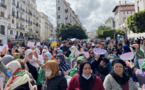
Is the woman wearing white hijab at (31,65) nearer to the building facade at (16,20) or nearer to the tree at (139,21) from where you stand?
the tree at (139,21)

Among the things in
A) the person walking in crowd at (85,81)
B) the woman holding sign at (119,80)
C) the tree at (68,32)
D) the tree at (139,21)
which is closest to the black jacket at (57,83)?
the person walking in crowd at (85,81)

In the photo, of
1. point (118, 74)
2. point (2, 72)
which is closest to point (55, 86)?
point (118, 74)

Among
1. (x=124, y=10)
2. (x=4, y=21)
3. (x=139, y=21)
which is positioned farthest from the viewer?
(x=124, y=10)

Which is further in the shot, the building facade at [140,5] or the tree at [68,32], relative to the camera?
the tree at [68,32]

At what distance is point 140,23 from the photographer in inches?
1010

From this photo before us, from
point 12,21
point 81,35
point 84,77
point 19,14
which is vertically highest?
point 19,14

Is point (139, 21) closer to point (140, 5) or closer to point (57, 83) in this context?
point (140, 5)

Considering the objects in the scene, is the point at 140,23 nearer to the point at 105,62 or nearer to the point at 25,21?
the point at 105,62

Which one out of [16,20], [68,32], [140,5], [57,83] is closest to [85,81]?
[57,83]

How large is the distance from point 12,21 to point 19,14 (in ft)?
15.1

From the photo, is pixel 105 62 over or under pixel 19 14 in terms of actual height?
under

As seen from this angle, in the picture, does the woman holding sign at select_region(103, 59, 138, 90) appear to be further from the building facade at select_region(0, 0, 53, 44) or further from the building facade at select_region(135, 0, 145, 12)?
the building facade at select_region(135, 0, 145, 12)

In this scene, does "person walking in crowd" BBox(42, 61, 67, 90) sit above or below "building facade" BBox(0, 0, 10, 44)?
below

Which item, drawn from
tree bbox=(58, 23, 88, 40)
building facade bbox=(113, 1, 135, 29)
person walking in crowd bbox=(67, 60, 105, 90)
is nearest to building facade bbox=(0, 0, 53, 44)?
tree bbox=(58, 23, 88, 40)
